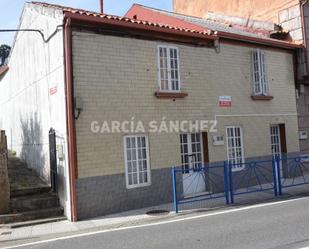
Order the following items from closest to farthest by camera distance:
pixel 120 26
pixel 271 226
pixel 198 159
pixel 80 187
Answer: pixel 271 226 < pixel 80 187 < pixel 120 26 < pixel 198 159

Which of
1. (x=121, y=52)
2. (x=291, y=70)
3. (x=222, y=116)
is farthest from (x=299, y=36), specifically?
(x=121, y=52)

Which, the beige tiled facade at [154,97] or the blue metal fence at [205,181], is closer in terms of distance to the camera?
the beige tiled facade at [154,97]

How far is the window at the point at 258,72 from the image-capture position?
1578 cm

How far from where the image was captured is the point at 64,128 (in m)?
11.2

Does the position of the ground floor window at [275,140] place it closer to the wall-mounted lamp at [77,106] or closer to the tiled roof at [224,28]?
the tiled roof at [224,28]

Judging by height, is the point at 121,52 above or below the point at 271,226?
above

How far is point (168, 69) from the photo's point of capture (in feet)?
43.0

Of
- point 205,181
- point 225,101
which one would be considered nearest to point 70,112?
point 205,181

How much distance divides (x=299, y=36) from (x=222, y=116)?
5.60 metres

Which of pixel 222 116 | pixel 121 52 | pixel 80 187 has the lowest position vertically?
pixel 80 187

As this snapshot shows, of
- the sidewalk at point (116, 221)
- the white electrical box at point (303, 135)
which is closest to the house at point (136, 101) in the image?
the sidewalk at point (116, 221)

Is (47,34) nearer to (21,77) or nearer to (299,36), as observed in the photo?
(21,77)

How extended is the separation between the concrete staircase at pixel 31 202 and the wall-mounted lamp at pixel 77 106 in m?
2.42

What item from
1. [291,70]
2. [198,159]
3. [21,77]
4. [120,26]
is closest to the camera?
[120,26]
